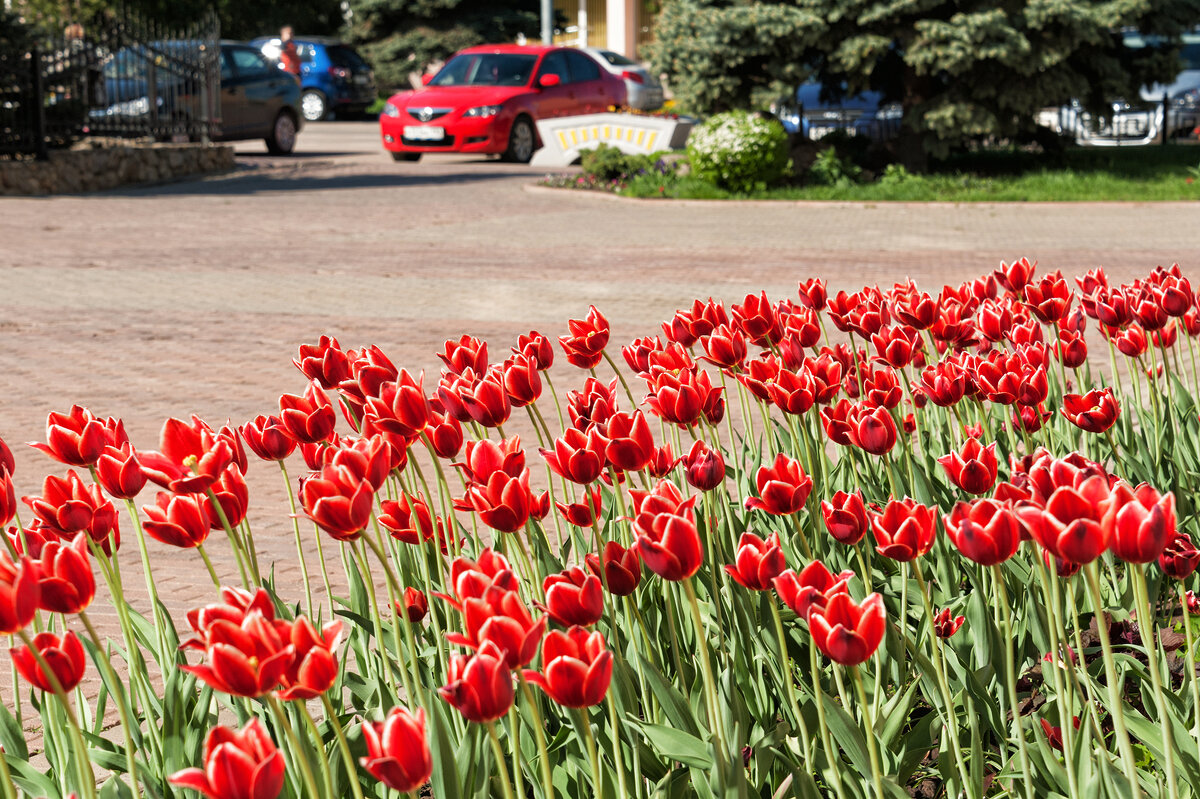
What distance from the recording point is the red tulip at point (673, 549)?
5.31ft

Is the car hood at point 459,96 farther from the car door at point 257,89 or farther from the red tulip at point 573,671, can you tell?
the red tulip at point 573,671

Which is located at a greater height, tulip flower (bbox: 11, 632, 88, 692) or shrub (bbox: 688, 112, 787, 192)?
shrub (bbox: 688, 112, 787, 192)

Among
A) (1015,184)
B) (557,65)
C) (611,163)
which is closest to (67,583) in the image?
(1015,184)

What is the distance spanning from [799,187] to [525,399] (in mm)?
16599

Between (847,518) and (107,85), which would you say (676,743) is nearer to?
(847,518)

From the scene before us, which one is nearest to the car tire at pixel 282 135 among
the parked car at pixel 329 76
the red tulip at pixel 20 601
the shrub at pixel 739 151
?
the shrub at pixel 739 151

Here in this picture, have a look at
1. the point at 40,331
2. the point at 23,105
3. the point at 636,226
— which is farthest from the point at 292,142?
the point at 40,331

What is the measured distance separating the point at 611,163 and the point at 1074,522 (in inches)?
723

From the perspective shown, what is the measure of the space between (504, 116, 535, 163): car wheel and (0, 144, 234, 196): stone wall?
472cm

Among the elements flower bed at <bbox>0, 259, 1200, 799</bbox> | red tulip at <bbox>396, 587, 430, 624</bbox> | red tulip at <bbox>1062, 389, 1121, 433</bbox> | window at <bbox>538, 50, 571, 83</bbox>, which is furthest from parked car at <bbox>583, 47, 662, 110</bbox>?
red tulip at <bbox>396, 587, 430, 624</bbox>

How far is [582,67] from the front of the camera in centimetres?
2470

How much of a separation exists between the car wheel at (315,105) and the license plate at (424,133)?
47.7 ft

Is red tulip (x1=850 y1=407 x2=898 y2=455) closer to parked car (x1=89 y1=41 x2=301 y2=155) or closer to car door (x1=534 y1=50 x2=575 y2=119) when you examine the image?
parked car (x1=89 y1=41 x2=301 y2=155)

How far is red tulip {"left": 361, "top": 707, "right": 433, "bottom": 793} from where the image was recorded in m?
1.27
